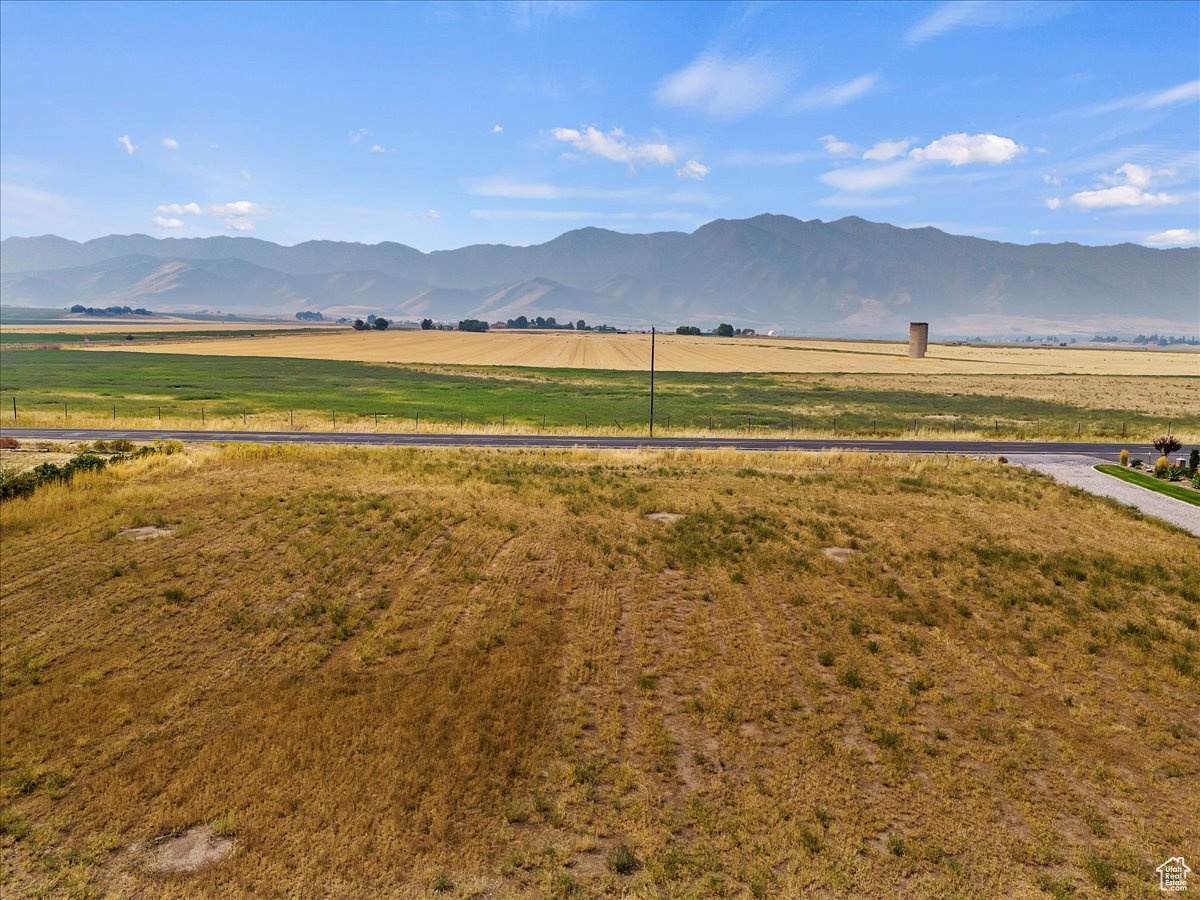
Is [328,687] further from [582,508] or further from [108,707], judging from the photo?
[582,508]

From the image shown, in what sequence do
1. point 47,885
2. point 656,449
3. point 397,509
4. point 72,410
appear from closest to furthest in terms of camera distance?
point 47,885
point 397,509
point 656,449
point 72,410

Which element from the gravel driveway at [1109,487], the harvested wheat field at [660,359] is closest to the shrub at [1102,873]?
the gravel driveway at [1109,487]

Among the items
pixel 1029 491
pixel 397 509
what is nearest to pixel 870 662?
pixel 397 509

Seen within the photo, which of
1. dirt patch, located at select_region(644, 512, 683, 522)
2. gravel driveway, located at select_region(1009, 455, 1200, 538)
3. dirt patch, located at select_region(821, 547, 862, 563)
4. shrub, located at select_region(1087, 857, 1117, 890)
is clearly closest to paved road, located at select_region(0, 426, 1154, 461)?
gravel driveway, located at select_region(1009, 455, 1200, 538)

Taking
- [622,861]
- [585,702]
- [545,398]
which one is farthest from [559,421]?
[622,861]

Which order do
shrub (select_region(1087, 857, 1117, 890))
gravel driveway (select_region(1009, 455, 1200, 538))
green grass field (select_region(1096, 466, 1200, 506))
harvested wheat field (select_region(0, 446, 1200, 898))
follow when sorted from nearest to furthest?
shrub (select_region(1087, 857, 1117, 890)) < harvested wheat field (select_region(0, 446, 1200, 898)) < gravel driveway (select_region(1009, 455, 1200, 538)) < green grass field (select_region(1096, 466, 1200, 506))

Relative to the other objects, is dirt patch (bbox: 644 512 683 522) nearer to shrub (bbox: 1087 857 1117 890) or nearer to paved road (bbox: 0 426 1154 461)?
paved road (bbox: 0 426 1154 461)

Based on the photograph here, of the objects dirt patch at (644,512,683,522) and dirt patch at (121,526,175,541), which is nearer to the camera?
dirt patch at (121,526,175,541)

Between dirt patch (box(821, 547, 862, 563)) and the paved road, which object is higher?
the paved road
